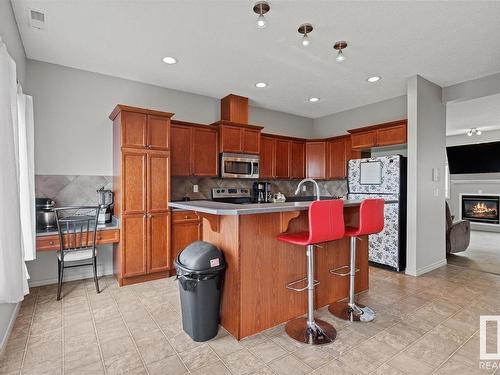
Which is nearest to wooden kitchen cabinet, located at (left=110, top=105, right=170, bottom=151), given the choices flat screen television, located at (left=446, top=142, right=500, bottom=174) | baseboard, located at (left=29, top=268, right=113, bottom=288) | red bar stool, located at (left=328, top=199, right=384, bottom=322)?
baseboard, located at (left=29, top=268, right=113, bottom=288)

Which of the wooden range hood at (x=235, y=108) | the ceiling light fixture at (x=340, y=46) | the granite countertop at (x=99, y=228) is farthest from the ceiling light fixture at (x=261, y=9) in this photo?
the granite countertop at (x=99, y=228)

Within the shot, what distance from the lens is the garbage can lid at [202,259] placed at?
86.3 inches

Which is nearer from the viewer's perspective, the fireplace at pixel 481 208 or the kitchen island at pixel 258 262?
the kitchen island at pixel 258 262

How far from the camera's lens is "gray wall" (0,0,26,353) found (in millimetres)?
2139

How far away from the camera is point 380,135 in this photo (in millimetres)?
4645

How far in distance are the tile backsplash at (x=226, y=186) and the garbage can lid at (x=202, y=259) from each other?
A: 2.30m

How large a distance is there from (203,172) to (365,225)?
2.74 meters

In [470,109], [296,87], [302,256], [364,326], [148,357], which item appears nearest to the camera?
[148,357]

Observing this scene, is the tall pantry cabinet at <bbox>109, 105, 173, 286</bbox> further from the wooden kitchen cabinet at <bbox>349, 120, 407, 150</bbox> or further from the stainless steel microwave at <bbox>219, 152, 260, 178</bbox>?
the wooden kitchen cabinet at <bbox>349, 120, 407, 150</bbox>

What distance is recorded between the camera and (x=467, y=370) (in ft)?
6.25

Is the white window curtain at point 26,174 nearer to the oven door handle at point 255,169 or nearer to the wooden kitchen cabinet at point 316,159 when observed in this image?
the oven door handle at point 255,169

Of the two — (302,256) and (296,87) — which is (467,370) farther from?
(296,87)

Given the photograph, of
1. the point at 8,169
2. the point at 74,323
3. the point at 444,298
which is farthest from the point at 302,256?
the point at 8,169

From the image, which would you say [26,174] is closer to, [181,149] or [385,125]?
[181,149]
